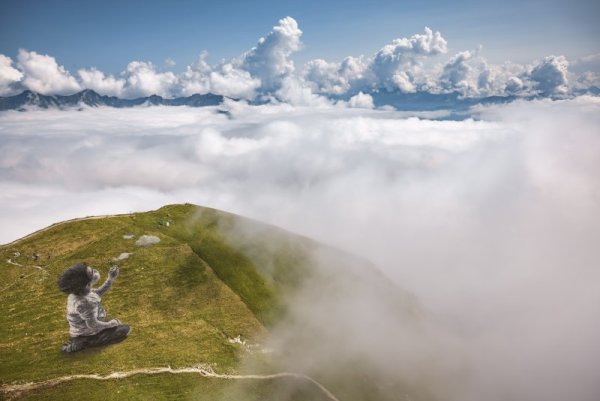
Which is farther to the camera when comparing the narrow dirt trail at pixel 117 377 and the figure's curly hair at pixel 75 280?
the figure's curly hair at pixel 75 280

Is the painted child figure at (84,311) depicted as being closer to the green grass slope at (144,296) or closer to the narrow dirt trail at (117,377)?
the green grass slope at (144,296)

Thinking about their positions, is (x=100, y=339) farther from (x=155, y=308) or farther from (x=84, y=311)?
(x=155, y=308)

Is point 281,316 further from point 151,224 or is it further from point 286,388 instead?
point 151,224

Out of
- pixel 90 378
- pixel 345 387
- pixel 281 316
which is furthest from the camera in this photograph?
pixel 281 316

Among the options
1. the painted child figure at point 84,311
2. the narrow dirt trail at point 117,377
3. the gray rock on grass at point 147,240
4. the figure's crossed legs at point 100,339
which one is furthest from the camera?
the gray rock on grass at point 147,240

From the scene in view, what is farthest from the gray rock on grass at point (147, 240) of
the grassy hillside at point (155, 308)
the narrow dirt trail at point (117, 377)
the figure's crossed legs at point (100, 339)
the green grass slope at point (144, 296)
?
the narrow dirt trail at point (117, 377)

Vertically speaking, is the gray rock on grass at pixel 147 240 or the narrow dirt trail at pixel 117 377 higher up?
the gray rock on grass at pixel 147 240

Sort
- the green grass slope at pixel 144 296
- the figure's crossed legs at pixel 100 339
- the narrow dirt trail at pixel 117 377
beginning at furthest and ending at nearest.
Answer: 1. the green grass slope at pixel 144 296
2. the figure's crossed legs at pixel 100 339
3. the narrow dirt trail at pixel 117 377

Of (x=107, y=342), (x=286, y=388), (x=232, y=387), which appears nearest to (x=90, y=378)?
(x=107, y=342)

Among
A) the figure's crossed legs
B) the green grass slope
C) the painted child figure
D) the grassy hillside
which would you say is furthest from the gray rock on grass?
the painted child figure
